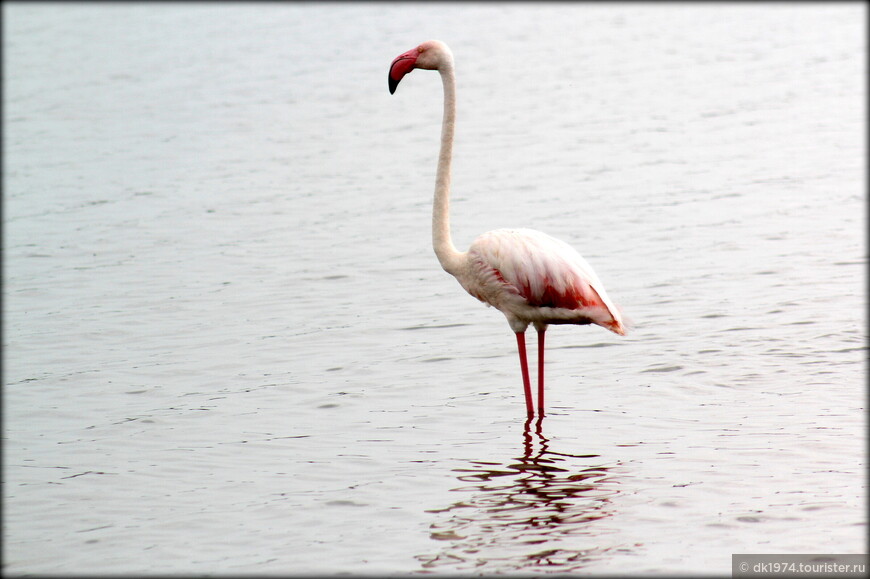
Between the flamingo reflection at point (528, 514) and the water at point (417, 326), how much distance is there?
0.03 metres

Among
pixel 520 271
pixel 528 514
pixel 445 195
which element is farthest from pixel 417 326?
pixel 528 514

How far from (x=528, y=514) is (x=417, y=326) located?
4.48 meters

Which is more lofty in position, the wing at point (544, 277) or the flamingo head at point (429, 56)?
the flamingo head at point (429, 56)

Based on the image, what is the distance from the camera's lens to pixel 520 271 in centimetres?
844

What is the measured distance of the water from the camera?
727cm

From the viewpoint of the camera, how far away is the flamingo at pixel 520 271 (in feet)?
27.7

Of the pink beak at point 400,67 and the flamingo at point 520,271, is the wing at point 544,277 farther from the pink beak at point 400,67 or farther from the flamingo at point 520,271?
the pink beak at point 400,67

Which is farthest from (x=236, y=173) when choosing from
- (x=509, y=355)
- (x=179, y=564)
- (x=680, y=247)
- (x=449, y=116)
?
(x=179, y=564)

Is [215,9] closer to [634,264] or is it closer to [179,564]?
[634,264]

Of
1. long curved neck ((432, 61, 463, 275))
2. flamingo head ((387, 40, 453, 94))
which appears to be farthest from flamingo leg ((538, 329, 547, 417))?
flamingo head ((387, 40, 453, 94))

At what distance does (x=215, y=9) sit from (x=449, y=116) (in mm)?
30532

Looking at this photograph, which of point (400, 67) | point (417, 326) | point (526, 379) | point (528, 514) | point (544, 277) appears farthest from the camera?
point (417, 326)

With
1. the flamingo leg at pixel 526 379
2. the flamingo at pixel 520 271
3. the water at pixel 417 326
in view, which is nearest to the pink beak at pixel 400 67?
the flamingo at pixel 520 271

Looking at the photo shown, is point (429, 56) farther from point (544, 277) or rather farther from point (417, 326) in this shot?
point (417, 326)
